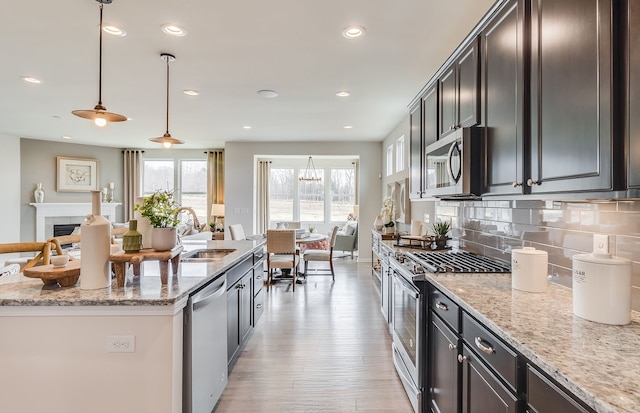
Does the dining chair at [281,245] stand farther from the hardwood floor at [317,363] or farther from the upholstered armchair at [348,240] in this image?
the upholstered armchair at [348,240]

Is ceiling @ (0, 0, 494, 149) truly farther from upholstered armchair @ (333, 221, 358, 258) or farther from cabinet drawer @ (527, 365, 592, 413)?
upholstered armchair @ (333, 221, 358, 258)

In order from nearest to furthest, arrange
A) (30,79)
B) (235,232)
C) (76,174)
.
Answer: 1. (30,79)
2. (235,232)
3. (76,174)

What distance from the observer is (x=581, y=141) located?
1.19 metres

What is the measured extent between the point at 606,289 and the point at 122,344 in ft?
6.75

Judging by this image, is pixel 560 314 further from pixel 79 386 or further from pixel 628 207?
pixel 79 386

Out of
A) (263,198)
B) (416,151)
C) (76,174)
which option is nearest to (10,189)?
(76,174)

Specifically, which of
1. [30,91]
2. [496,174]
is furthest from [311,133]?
[496,174]

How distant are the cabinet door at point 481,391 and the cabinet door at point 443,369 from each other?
0.08 meters

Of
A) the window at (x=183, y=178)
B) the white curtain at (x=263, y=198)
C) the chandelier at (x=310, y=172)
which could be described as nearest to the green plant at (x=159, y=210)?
the white curtain at (x=263, y=198)

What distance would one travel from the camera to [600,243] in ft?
4.73

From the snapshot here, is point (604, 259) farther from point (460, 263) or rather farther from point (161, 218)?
point (161, 218)

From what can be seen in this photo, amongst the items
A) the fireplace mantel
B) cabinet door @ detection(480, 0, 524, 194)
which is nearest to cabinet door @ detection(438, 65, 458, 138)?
cabinet door @ detection(480, 0, 524, 194)

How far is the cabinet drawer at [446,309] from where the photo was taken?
164 centimetres

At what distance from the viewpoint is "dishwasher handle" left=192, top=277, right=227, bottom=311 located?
184 centimetres
